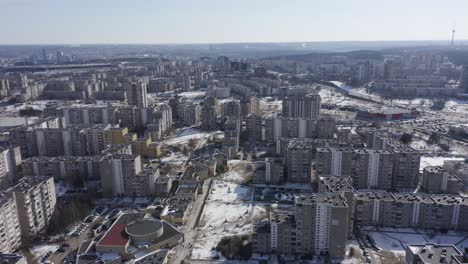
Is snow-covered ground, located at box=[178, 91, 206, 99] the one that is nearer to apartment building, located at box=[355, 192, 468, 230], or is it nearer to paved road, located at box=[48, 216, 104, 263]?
paved road, located at box=[48, 216, 104, 263]

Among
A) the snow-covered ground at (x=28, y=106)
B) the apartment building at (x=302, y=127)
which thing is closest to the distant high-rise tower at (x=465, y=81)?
the apartment building at (x=302, y=127)

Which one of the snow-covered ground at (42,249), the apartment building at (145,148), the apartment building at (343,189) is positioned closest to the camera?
the snow-covered ground at (42,249)

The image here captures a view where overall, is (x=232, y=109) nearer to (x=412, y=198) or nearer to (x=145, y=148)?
(x=145, y=148)

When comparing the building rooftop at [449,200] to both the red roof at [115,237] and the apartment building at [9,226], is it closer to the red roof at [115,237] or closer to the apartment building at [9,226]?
the red roof at [115,237]

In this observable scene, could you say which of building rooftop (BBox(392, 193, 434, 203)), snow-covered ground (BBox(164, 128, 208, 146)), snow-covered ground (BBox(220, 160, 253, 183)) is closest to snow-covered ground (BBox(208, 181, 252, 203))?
snow-covered ground (BBox(220, 160, 253, 183))

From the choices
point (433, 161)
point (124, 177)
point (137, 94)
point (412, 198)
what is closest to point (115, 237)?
point (124, 177)

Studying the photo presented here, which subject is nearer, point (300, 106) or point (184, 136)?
point (184, 136)

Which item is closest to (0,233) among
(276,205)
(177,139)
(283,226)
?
(283,226)

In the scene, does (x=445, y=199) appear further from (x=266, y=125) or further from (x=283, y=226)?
(x=266, y=125)
